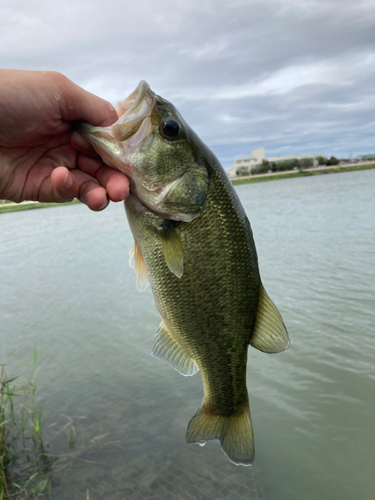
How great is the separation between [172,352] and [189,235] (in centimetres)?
84

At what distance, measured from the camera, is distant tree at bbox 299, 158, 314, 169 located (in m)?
118

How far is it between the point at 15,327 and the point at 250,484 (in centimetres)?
778

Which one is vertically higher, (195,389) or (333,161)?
(333,161)

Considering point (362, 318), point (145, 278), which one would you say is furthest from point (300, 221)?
point (145, 278)

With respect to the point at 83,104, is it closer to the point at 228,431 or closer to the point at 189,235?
the point at 189,235

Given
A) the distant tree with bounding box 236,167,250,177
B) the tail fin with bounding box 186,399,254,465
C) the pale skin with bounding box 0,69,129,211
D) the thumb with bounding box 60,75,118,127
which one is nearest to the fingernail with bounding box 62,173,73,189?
the pale skin with bounding box 0,69,129,211

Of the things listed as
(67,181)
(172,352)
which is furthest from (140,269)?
(67,181)

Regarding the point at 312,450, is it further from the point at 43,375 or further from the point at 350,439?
the point at 43,375

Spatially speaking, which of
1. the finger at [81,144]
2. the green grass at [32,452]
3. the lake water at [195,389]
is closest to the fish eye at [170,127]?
the finger at [81,144]

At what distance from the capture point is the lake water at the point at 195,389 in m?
4.60

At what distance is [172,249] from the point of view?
2.11 m

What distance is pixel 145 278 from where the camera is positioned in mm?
2482

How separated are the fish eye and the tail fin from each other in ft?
5.86

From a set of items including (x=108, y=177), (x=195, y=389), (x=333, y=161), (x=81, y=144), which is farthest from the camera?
(x=333, y=161)
